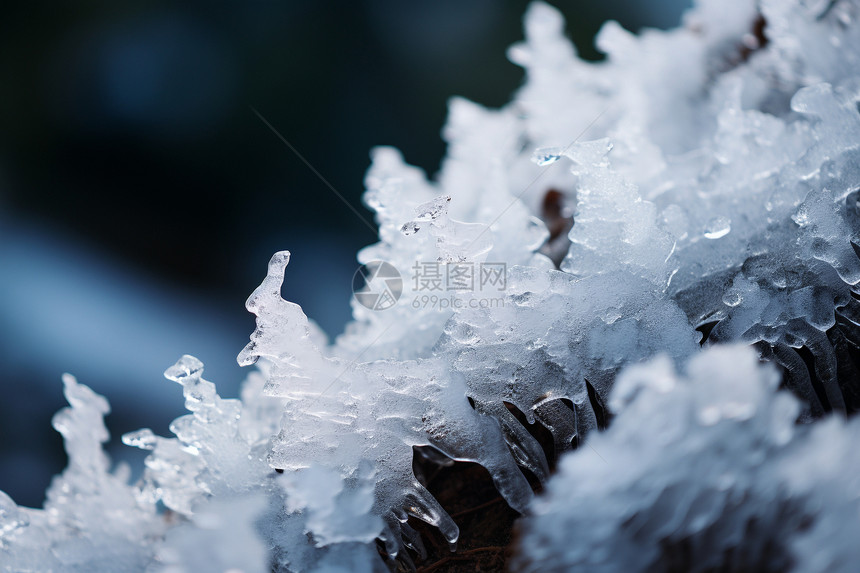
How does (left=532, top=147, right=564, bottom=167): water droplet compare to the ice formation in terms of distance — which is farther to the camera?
(left=532, top=147, right=564, bottom=167): water droplet

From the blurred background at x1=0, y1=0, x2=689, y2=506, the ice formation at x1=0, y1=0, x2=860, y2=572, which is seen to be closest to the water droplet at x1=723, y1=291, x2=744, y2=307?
the ice formation at x1=0, y1=0, x2=860, y2=572

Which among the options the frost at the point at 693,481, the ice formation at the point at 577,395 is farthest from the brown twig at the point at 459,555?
the frost at the point at 693,481

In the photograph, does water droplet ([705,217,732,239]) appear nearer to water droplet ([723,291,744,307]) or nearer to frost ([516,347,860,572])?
water droplet ([723,291,744,307])

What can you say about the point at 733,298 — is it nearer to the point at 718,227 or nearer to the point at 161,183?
the point at 718,227

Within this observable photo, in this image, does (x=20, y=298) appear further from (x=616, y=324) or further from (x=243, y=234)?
(x=616, y=324)

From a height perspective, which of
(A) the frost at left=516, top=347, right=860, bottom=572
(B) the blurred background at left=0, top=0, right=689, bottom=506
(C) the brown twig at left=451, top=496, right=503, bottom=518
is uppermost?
A: (B) the blurred background at left=0, top=0, right=689, bottom=506

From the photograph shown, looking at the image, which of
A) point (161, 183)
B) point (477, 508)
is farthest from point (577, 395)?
point (161, 183)
